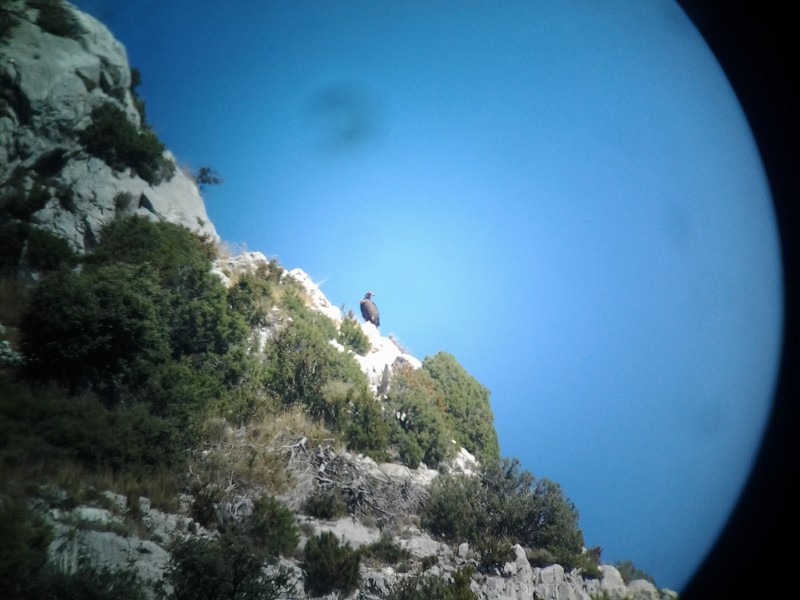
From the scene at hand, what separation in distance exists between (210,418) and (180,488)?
1851mm

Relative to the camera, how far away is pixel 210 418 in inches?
333

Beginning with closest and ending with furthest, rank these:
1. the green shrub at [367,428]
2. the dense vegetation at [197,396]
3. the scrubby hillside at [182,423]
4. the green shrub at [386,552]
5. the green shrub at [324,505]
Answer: the scrubby hillside at [182,423] → the dense vegetation at [197,396] → the green shrub at [386,552] → the green shrub at [324,505] → the green shrub at [367,428]

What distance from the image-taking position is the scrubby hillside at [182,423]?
17.1ft

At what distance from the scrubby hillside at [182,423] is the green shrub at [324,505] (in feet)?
0.15

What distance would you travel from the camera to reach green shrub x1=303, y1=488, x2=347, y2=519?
768 cm

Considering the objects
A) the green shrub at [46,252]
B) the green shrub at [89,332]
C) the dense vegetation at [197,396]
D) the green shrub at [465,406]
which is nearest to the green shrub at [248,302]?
the dense vegetation at [197,396]

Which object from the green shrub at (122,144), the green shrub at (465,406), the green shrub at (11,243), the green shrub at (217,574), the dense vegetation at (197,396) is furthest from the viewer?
the green shrub at (465,406)

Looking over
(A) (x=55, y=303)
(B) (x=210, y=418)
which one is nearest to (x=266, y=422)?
(B) (x=210, y=418)

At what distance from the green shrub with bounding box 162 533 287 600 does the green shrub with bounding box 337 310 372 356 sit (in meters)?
9.85

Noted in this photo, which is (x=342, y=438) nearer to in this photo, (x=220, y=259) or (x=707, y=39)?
(x=220, y=259)

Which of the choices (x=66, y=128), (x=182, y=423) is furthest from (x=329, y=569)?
(x=66, y=128)

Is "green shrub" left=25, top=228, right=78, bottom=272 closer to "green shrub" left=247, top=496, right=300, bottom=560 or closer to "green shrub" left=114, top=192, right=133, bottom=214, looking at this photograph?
"green shrub" left=114, top=192, right=133, bottom=214

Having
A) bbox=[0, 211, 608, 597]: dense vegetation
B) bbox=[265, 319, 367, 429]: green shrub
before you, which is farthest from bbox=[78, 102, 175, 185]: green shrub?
bbox=[265, 319, 367, 429]: green shrub

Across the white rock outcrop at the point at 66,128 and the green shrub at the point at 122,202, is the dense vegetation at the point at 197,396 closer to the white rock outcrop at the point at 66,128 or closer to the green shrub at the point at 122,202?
the green shrub at the point at 122,202
